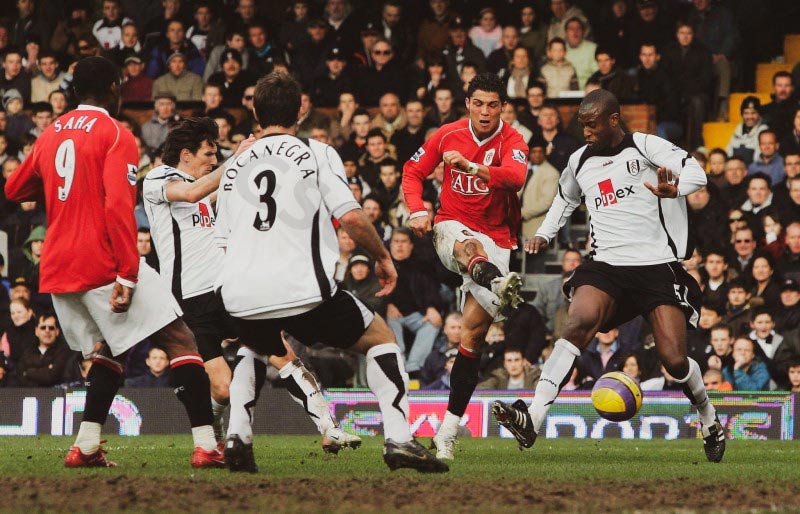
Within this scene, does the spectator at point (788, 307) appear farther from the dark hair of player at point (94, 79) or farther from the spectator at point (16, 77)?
the spectator at point (16, 77)

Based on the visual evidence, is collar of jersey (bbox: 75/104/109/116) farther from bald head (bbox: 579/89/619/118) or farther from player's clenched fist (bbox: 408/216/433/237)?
bald head (bbox: 579/89/619/118)

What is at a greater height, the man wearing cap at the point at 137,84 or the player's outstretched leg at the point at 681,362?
the man wearing cap at the point at 137,84

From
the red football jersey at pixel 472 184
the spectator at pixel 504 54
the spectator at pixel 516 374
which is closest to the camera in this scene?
the red football jersey at pixel 472 184

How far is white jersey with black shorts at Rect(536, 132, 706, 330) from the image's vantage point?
10023mm

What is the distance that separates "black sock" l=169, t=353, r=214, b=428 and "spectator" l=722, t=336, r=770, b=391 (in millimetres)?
7936

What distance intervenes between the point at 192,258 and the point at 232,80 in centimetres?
1142

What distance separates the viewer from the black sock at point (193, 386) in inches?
345

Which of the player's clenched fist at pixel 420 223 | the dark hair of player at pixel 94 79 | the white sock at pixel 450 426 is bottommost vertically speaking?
the white sock at pixel 450 426

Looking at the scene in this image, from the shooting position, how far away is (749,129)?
18.4m

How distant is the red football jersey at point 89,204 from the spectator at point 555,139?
10.5 metres

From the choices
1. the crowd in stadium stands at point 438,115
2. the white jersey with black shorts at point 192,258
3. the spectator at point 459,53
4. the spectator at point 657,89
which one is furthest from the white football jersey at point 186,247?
the spectator at point 657,89

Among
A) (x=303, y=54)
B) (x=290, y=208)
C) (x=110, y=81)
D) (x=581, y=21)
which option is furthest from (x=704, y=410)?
(x=303, y=54)

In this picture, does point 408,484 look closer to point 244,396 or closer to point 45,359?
point 244,396

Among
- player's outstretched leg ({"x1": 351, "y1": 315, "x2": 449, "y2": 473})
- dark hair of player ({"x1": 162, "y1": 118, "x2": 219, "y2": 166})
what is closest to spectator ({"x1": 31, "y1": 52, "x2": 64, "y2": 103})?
dark hair of player ({"x1": 162, "y1": 118, "x2": 219, "y2": 166})
